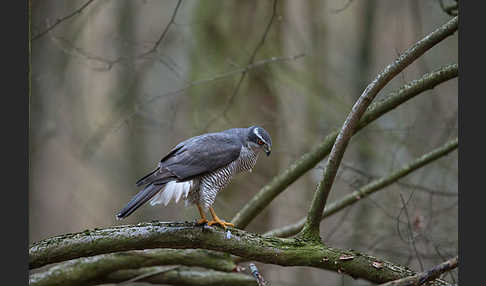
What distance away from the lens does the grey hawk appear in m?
2.62

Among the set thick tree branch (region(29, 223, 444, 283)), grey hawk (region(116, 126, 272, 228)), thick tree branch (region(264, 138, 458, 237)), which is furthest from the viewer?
thick tree branch (region(264, 138, 458, 237))

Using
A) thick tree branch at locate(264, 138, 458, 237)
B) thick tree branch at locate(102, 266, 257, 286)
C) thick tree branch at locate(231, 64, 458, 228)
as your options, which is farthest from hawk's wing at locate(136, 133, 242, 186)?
thick tree branch at locate(102, 266, 257, 286)

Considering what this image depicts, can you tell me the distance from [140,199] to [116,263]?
2.81 ft

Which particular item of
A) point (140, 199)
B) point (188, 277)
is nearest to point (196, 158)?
point (140, 199)

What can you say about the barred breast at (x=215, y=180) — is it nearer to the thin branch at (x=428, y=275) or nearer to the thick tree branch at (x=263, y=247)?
the thick tree branch at (x=263, y=247)

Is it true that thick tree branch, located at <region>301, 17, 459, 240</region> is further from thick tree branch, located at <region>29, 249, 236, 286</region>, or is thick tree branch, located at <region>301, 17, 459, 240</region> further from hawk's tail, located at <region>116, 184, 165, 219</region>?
thick tree branch, located at <region>29, 249, 236, 286</region>

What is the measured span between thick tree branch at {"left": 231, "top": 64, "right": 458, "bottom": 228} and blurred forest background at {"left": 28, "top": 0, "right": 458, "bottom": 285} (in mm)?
541

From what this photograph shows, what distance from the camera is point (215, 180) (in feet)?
9.11

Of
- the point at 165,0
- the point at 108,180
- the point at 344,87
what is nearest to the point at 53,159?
the point at 108,180

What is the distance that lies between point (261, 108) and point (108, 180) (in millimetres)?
3256

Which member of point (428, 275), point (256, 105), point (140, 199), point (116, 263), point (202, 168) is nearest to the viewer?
point (428, 275)

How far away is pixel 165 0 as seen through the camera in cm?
641

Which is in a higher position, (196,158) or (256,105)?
(256,105)

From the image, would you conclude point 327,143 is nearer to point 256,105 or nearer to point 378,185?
point 378,185
